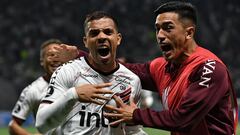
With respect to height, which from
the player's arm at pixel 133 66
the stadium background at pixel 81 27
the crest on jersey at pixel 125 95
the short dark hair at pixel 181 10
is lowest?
the stadium background at pixel 81 27

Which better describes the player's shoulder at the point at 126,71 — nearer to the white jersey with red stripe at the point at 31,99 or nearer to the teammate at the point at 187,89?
the teammate at the point at 187,89

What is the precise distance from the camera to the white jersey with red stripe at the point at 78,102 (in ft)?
13.1

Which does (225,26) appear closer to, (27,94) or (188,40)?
(27,94)

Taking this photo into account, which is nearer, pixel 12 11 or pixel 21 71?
pixel 21 71

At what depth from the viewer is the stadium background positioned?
16.2 meters

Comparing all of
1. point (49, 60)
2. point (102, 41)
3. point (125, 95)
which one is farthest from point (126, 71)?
point (49, 60)

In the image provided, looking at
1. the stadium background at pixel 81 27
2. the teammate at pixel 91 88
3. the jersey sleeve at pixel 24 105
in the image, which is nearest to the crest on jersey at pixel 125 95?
the teammate at pixel 91 88

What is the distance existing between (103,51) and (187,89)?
2.19 feet

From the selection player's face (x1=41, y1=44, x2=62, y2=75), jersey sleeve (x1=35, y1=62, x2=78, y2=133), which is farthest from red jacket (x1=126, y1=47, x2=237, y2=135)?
player's face (x1=41, y1=44, x2=62, y2=75)

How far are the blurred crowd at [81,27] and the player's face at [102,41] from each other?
11701 millimetres

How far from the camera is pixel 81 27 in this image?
1688 centimetres

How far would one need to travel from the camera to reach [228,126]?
13.0 ft

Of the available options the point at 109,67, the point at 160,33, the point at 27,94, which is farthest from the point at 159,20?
the point at 27,94

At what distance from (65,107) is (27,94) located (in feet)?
10.5
